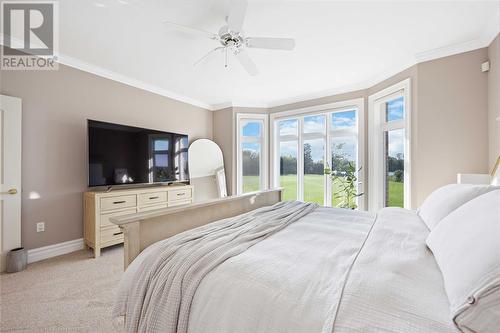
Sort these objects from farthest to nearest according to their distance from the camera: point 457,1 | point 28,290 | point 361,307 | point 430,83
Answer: point 430,83 → point 28,290 → point 457,1 → point 361,307

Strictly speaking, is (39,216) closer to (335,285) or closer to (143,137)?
(143,137)

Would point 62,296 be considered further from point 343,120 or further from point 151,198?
point 343,120

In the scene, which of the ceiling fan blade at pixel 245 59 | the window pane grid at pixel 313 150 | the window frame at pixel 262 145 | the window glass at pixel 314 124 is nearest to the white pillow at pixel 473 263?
the ceiling fan blade at pixel 245 59

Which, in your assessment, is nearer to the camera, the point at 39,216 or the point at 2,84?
the point at 2,84

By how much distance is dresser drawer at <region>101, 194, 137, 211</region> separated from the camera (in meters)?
2.75

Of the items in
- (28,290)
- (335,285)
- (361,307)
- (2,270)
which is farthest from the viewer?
(2,270)

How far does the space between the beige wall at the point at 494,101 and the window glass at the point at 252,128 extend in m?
3.39

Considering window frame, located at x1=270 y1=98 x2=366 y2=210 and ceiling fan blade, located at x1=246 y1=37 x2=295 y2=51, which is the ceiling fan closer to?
ceiling fan blade, located at x1=246 y1=37 x2=295 y2=51

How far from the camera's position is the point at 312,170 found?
14.1 feet

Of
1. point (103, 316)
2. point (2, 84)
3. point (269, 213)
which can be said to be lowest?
point (103, 316)

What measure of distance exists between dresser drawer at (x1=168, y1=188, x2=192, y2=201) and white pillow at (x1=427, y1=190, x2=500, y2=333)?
3.30m

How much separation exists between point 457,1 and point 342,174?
251 cm

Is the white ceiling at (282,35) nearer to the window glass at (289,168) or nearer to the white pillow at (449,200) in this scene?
the window glass at (289,168)

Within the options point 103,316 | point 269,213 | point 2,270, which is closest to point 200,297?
point 269,213
